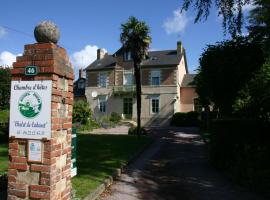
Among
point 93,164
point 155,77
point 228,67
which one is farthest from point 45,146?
point 155,77

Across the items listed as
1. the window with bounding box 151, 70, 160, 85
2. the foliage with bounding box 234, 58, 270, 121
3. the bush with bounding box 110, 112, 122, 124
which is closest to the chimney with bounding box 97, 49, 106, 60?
the bush with bounding box 110, 112, 122, 124

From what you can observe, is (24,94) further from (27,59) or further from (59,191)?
(59,191)

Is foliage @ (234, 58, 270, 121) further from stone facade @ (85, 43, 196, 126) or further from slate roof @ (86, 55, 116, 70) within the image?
slate roof @ (86, 55, 116, 70)

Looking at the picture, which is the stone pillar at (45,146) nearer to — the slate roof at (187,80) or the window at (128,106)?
the window at (128,106)

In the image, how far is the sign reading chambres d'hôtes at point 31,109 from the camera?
5.39 meters

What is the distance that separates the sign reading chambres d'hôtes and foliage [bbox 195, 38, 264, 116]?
1478 centimetres

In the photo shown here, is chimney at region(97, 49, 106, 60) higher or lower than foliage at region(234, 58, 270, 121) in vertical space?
higher

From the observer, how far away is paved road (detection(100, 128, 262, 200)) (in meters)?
8.76

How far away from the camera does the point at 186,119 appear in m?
39.3

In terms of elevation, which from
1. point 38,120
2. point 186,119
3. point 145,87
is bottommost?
point 38,120

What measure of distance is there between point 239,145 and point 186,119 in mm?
27703

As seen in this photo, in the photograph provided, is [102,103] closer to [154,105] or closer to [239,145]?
[154,105]

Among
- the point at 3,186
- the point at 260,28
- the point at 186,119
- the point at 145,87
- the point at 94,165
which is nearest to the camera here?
the point at 3,186

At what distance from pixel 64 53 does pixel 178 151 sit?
42.4 ft
